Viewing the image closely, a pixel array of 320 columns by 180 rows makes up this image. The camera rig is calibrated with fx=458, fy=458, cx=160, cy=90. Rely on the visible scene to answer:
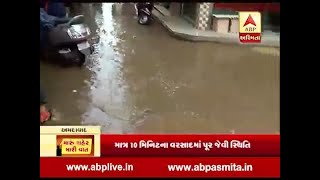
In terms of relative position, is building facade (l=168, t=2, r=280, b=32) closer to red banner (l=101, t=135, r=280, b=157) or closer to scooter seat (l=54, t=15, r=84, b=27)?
scooter seat (l=54, t=15, r=84, b=27)

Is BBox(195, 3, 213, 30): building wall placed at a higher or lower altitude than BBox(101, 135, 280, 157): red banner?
higher

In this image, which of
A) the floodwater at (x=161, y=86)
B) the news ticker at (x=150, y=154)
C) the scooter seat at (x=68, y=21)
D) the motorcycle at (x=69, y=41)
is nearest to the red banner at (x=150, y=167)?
the news ticker at (x=150, y=154)

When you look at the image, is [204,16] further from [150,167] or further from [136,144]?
[150,167]

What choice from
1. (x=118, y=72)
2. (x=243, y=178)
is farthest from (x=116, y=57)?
(x=243, y=178)

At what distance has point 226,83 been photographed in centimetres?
307

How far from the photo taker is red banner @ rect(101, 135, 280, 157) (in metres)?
2.98

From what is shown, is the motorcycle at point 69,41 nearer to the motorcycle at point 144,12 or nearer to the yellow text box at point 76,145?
the motorcycle at point 144,12

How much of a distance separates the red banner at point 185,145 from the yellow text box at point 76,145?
0.10 m

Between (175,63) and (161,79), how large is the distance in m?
0.14

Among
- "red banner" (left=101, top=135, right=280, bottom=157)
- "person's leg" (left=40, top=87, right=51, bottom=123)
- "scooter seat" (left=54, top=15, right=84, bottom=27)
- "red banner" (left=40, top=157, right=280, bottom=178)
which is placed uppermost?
"scooter seat" (left=54, top=15, right=84, bottom=27)

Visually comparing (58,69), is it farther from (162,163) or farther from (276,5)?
(276,5)

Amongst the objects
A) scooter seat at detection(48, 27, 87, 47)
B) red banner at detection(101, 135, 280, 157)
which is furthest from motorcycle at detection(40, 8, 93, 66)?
red banner at detection(101, 135, 280, 157)

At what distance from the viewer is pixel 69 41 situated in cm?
314

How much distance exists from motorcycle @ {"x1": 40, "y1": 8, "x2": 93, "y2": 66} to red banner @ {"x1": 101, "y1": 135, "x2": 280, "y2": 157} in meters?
0.59
